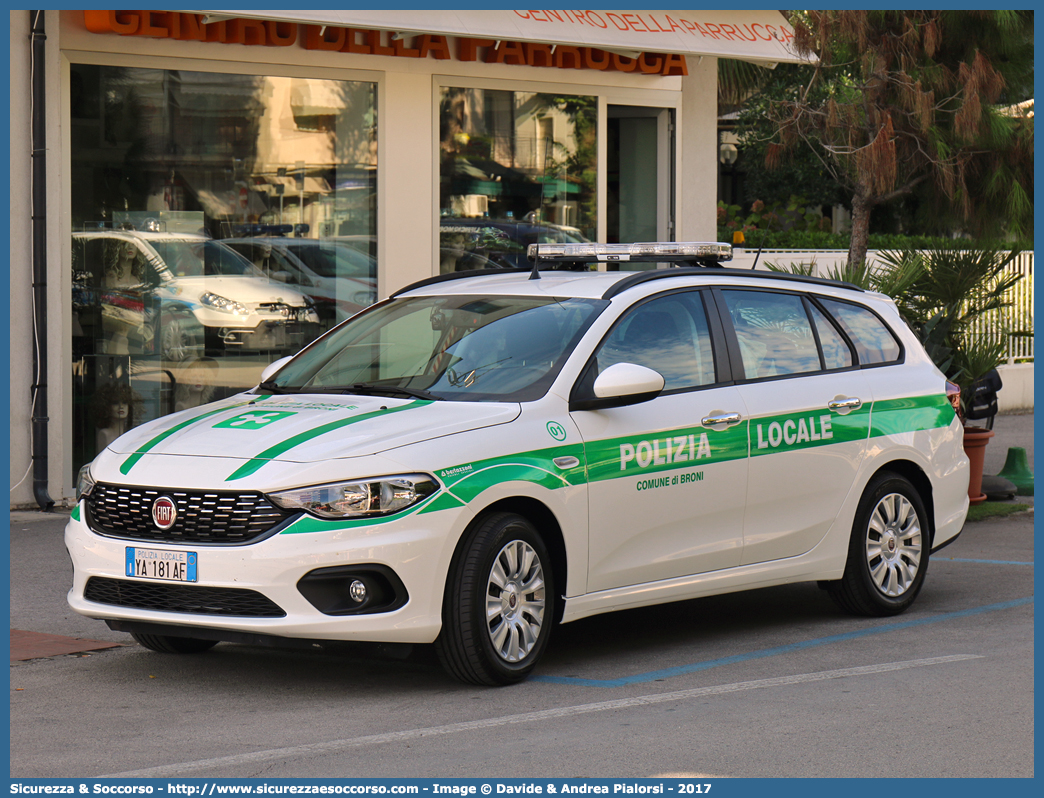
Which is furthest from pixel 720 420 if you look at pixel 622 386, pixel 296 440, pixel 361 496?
pixel 296 440

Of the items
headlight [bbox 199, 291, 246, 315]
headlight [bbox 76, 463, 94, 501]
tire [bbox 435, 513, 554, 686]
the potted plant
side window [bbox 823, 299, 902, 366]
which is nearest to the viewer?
tire [bbox 435, 513, 554, 686]

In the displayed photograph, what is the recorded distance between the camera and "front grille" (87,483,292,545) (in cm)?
583

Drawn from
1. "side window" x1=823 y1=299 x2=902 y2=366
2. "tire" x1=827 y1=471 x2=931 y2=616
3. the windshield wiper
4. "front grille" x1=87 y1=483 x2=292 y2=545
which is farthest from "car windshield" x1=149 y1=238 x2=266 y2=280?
"tire" x1=827 y1=471 x2=931 y2=616

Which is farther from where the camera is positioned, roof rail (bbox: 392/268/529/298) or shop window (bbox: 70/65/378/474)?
shop window (bbox: 70/65/378/474)

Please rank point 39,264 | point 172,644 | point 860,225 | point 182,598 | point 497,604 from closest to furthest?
point 182,598, point 497,604, point 172,644, point 39,264, point 860,225

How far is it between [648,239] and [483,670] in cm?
953

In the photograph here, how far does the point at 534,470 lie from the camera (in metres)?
6.26

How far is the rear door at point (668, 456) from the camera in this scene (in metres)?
6.60

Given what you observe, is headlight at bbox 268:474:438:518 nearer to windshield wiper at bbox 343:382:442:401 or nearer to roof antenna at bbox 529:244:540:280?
windshield wiper at bbox 343:382:442:401

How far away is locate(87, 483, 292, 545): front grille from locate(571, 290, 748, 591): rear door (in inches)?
57.7

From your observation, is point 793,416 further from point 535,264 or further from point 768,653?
point 535,264

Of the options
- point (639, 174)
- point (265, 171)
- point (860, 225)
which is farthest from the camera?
point (639, 174)

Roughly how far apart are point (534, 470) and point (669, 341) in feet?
4.06
